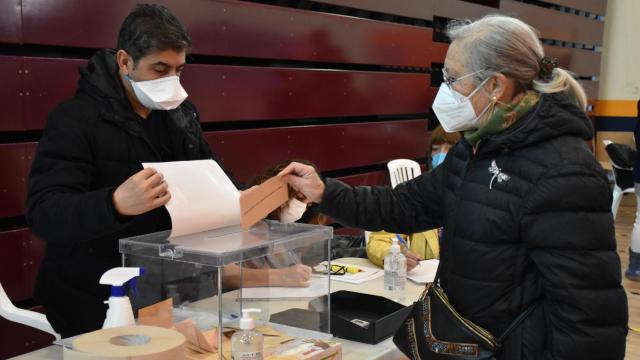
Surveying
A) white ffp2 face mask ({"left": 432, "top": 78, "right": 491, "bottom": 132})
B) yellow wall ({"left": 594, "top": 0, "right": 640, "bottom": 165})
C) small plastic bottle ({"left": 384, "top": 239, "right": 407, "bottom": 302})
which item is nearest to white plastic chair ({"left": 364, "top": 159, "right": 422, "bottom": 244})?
small plastic bottle ({"left": 384, "top": 239, "right": 407, "bottom": 302})

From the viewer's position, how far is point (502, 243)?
59.0 inches

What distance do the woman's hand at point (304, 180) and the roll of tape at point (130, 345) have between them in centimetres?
69

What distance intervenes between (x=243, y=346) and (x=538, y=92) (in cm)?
89

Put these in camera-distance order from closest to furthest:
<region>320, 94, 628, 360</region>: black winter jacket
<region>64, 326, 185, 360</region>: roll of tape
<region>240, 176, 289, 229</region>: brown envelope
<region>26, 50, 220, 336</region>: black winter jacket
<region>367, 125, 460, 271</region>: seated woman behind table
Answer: <region>64, 326, 185, 360</region>: roll of tape → <region>320, 94, 628, 360</region>: black winter jacket → <region>240, 176, 289, 229</region>: brown envelope → <region>26, 50, 220, 336</region>: black winter jacket → <region>367, 125, 460, 271</region>: seated woman behind table

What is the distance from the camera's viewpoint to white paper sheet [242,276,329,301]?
1565mm

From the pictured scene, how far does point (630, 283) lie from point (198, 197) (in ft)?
16.5

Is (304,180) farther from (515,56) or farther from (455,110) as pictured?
(515,56)

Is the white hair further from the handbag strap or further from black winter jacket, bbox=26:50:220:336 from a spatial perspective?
black winter jacket, bbox=26:50:220:336

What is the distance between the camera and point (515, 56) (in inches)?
61.1

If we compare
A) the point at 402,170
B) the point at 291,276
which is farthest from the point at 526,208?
the point at 402,170

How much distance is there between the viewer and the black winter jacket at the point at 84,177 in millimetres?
1847

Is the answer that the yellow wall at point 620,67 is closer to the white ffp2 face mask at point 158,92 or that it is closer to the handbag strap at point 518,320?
the white ffp2 face mask at point 158,92

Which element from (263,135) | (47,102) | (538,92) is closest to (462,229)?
(538,92)

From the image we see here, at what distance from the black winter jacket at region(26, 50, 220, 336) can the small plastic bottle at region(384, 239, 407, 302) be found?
88 cm
